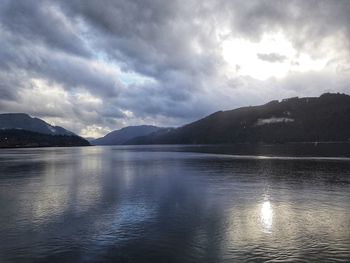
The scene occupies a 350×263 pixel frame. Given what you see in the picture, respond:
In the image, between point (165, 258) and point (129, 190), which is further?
point (129, 190)

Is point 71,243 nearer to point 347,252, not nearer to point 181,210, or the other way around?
point 181,210

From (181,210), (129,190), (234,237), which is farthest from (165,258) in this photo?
(129,190)

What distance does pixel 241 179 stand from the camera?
3403 inches

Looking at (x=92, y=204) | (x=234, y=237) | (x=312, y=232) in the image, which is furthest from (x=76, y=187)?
(x=312, y=232)

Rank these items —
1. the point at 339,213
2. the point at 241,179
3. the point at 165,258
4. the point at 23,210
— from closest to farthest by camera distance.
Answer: the point at 165,258 < the point at 339,213 < the point at 23,210 < the point at 241,179

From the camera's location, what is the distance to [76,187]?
73812 mm

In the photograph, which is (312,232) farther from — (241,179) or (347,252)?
(241,179)

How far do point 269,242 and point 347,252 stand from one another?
7.08 m

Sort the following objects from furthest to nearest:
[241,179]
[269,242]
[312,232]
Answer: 1. [241,179]
2. [312,232]
3. [269,242]

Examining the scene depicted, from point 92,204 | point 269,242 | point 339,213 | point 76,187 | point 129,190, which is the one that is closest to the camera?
point 269,242

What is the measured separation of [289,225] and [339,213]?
1097 centimetres

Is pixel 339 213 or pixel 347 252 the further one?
pixel 339 213

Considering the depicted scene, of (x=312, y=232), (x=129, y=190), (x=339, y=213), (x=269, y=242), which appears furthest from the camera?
(x=129, y=190)

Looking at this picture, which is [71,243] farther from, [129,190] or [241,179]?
[241,179]
